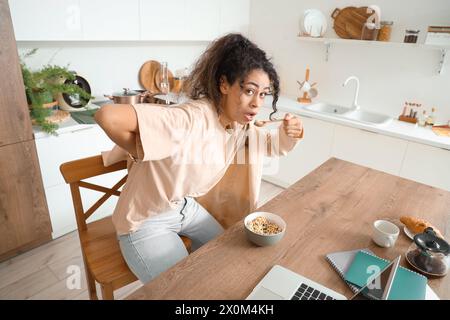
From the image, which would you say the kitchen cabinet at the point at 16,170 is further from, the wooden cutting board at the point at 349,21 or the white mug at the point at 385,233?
the wooden cutting board at the point at 349,21

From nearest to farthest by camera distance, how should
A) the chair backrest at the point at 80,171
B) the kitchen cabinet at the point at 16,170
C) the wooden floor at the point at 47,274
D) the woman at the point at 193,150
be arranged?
the woman at the point at 193,150 < the chair backrest at the point at 80,171 < the kitchen cabinet at the point at 16,170 < the wooden floor at the point at 47,274

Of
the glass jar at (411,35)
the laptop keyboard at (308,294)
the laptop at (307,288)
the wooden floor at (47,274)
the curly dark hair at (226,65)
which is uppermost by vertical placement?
the glass jar at (411,35)

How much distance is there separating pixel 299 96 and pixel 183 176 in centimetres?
250

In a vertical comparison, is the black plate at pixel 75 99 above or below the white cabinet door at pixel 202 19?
below

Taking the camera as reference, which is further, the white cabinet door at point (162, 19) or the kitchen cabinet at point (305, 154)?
the kitchen cabinet at point (305, 154)


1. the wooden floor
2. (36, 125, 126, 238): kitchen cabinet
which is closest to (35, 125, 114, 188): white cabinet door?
(36, 125, 126, 238): kitchen cabinet

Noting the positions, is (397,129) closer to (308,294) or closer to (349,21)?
(349,21)

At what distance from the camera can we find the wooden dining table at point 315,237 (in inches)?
31.1

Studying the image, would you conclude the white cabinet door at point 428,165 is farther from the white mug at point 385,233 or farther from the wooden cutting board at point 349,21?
the white mug at point 385,233

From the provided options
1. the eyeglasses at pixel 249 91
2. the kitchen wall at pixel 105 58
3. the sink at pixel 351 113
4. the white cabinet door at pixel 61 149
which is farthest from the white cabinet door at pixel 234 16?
the eyeglasses at pixel 249 91

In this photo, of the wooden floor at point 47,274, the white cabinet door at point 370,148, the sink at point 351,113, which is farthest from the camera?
the sink at point 351,113

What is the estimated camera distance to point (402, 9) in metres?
2.51

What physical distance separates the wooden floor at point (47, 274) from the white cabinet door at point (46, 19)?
4.43ft

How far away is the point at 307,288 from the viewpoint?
790 millimetres
